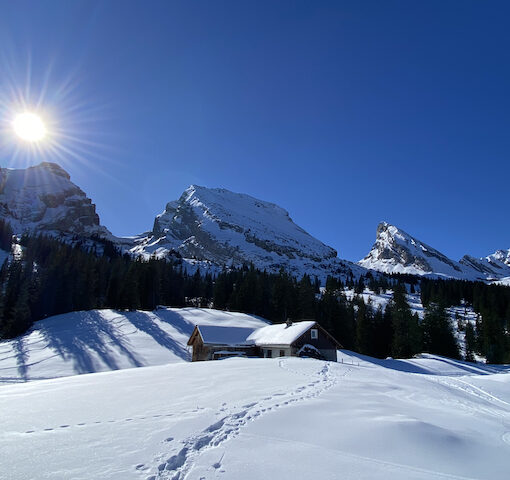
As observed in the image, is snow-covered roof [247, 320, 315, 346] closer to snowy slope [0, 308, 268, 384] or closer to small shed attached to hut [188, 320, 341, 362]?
small shed attached to hut [188, 320, 341, 362]

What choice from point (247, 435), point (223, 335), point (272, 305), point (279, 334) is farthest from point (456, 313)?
point (247, 435)

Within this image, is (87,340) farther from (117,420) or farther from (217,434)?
(217,434)

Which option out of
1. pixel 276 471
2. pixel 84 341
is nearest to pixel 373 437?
pixel 276 471

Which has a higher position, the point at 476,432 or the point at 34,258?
the point at 34,258

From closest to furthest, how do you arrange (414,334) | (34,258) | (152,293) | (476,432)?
1. (476,432)
2. (414,334)
3. (152,293)
4. (34,258)

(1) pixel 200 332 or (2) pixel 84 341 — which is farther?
(2) pixel 84 341

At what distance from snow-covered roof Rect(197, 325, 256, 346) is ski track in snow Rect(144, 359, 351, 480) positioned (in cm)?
2782

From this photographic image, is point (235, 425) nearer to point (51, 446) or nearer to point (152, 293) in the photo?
point (51, 446)

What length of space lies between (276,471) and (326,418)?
3261mm

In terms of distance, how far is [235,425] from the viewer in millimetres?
7223

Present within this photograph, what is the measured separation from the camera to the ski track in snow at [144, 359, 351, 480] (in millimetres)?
5004

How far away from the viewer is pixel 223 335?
128 ft

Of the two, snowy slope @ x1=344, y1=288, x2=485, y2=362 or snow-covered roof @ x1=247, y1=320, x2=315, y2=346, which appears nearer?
snow-covered roof @ x1=247, y1=320, x2=315, y2=346

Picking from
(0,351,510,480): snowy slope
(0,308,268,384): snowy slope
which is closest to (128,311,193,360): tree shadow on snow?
(0,308,268,384): snowy slope
